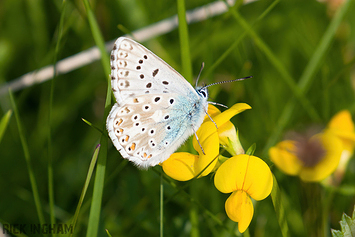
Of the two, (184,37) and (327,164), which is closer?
(327,164)

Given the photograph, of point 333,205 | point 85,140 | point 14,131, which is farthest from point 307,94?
point 14,131

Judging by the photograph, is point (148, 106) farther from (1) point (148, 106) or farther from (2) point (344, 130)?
(2) point (344, 130)

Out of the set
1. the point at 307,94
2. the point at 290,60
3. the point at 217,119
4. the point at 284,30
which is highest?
the point at 217,119

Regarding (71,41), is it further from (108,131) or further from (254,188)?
(254,188)

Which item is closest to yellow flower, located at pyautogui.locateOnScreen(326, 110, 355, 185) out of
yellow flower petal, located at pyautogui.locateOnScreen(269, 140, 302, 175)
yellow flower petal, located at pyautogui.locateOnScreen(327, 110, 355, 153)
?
yellow flower petal, located at pyautogui.locateOnScreen(327, 110, 355, 153)

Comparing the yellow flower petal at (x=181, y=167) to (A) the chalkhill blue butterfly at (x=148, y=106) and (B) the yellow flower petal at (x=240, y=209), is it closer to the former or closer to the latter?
(A) the chalkhill blue butterfly at (x=148, y=106)

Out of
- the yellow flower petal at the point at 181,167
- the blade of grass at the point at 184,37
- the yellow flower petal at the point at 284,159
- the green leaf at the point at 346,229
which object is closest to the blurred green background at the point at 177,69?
the blade of grass at the point at 184,37

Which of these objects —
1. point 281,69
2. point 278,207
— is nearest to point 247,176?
point 278,207
